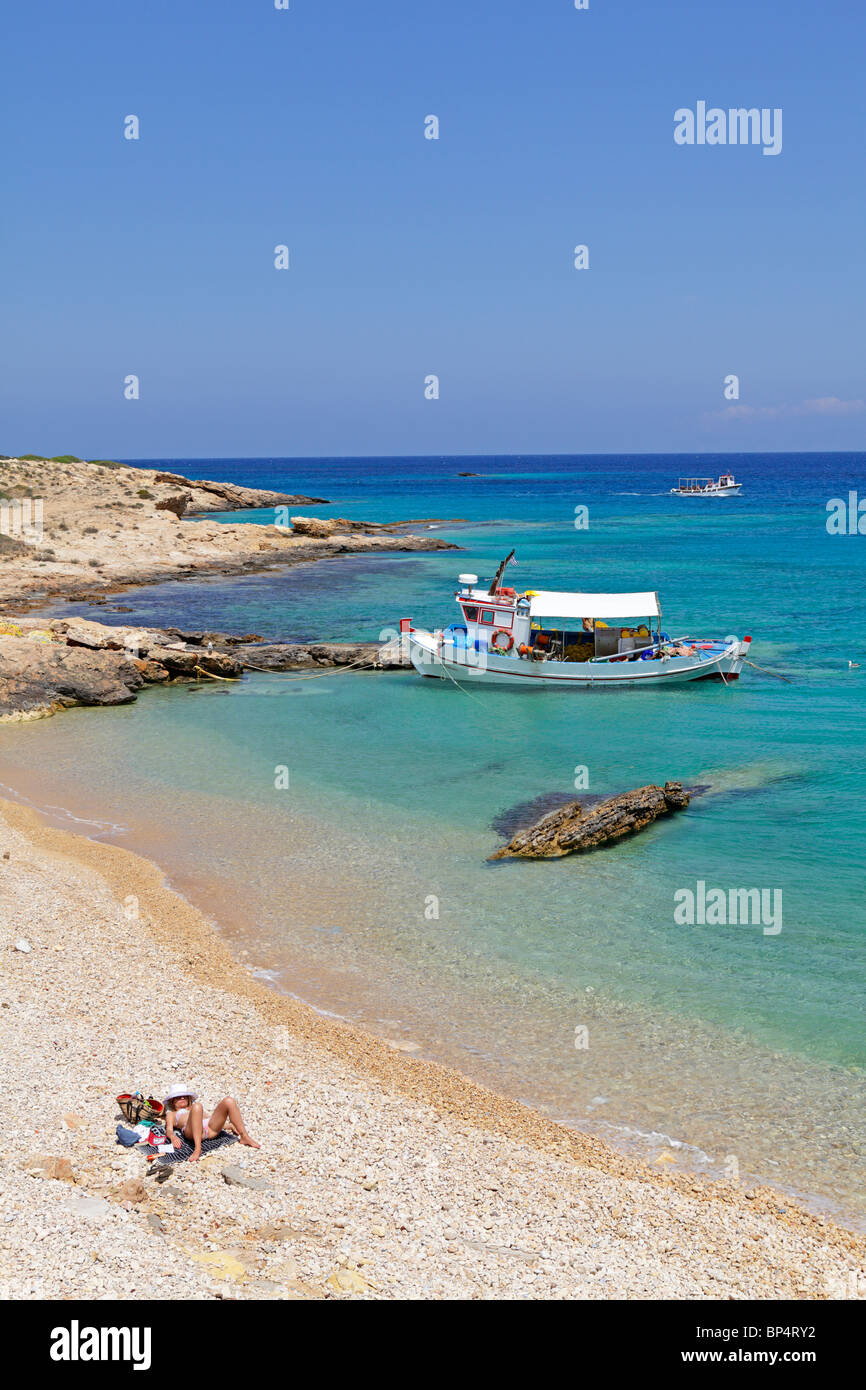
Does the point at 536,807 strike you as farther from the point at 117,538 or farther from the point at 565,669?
the point at 117,538

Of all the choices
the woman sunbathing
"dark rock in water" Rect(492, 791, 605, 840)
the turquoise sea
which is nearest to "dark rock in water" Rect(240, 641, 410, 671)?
the turquoise sea

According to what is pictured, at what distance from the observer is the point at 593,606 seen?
3375 cm

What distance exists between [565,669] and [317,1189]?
25.7m

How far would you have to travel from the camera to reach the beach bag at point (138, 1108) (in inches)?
411

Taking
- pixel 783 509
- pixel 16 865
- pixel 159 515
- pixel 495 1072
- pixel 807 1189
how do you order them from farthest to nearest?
pixel 783 509 < pixel 159 515 < pixel 16 865 < pixel 495 1072 < pixel 807 1189

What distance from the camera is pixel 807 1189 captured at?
10.5 metres

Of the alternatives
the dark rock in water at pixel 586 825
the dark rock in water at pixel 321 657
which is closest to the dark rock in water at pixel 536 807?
the dark rock in water at pixel 586 825

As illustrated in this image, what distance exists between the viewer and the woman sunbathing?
1013cm

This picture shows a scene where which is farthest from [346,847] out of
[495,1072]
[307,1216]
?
[307,1216]

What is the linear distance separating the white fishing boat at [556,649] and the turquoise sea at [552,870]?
745 mm

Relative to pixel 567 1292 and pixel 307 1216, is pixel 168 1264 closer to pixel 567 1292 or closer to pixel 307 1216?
pixel 307 1216
